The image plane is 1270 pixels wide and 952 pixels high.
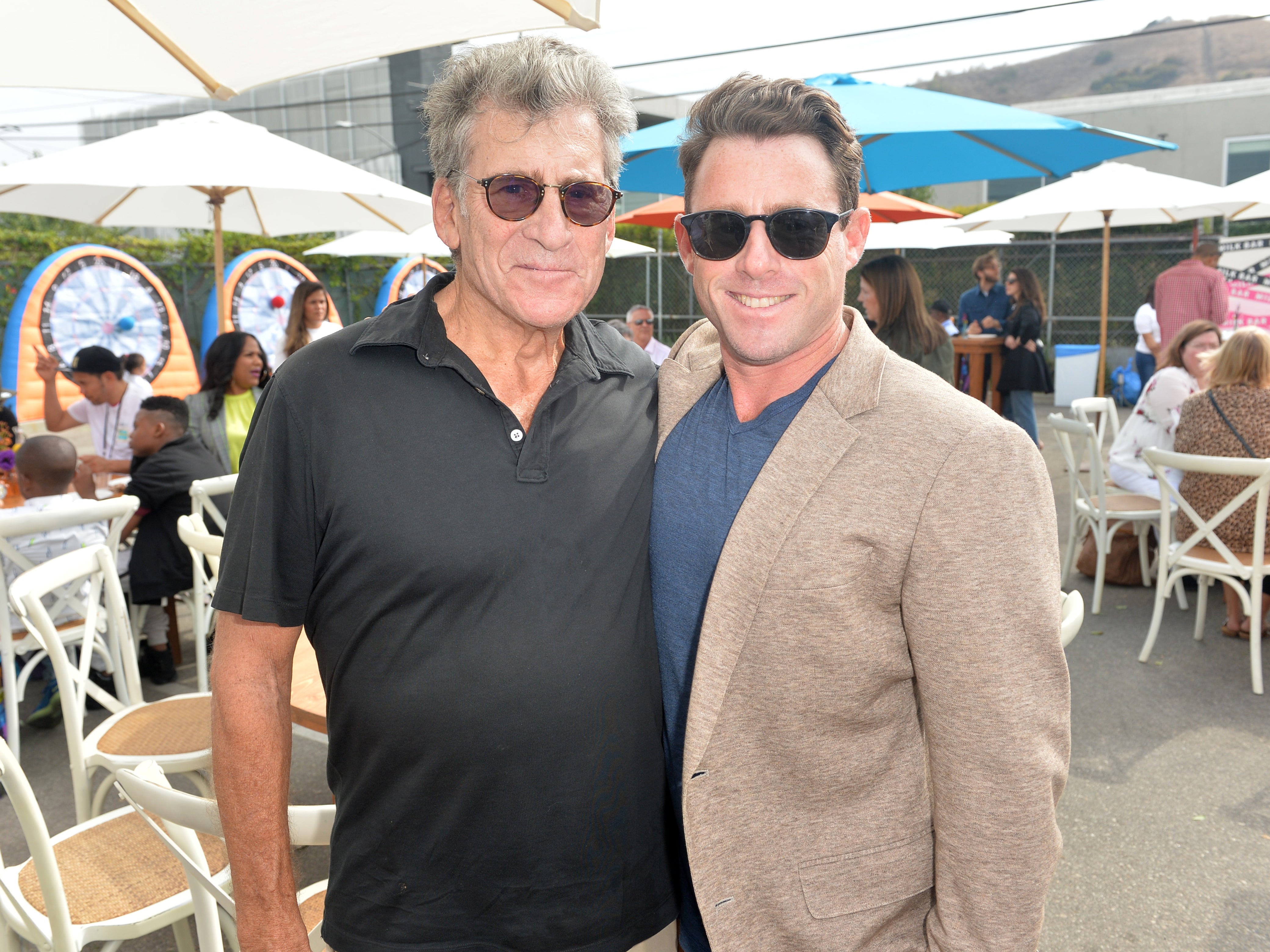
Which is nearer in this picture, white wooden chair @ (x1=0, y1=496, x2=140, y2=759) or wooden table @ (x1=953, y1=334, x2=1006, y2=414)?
white wooden chair @ (x1=0, y1=496, x2=140, y2=759)

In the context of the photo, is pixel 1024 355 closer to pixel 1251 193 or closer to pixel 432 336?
pixel 1251 193

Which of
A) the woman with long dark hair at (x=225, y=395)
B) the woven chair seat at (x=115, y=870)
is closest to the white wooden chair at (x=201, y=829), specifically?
the woven chair seat at (x=115, y=870)

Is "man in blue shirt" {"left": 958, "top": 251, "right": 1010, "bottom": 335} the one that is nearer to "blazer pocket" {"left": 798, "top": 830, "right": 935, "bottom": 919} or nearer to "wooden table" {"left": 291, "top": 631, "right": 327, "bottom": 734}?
"wooden table" {"left": 291, "top": 631, "right": 327, "bottom": 734}

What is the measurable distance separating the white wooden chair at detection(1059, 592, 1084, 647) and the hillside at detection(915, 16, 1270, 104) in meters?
74.7

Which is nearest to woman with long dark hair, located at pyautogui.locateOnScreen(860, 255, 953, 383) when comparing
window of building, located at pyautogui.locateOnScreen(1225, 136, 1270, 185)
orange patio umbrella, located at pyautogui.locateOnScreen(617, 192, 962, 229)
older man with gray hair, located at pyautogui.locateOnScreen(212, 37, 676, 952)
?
orange patio umbrella, located at pyautogui.locateOnScreen(617, 192, 962, 229)

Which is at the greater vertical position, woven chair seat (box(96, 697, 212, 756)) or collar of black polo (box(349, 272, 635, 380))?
collar of black polo (box(349, 272, 635, 380))

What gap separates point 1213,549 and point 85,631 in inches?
208

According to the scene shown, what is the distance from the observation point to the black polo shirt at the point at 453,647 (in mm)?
1341

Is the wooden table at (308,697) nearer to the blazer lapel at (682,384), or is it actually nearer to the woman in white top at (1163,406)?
the blazer lapel at (682,384)

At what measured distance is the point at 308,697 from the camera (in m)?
2.33

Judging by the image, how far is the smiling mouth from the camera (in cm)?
143

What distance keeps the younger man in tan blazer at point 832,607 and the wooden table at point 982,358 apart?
9066mm

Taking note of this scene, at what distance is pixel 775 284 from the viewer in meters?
1.42

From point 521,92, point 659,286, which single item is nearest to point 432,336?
point 521,92
